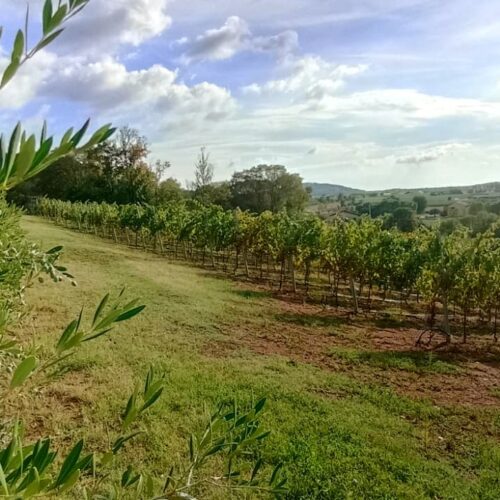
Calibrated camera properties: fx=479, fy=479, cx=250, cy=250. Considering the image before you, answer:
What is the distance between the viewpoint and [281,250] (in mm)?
20031

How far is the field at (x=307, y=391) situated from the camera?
5.52 m

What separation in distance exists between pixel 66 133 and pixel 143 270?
1863 cm

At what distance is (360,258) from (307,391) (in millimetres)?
9287

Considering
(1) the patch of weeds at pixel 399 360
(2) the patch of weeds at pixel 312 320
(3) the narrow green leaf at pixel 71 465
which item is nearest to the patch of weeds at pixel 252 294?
(2) the patch of weeds at pixel 312 320

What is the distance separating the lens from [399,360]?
10.3 meters

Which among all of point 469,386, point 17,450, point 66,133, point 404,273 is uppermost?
point 66,133

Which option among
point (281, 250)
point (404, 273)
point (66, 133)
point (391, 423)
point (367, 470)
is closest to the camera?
point (66, 133)

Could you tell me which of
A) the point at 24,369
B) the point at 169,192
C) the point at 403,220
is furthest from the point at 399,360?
the point at 169,192

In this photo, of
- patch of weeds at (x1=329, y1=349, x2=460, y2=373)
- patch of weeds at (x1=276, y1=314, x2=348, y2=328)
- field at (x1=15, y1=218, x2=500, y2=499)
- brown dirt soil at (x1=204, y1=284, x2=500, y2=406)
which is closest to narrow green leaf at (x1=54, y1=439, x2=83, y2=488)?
field at (x1=15, y1=218, x2=500, y2=499)

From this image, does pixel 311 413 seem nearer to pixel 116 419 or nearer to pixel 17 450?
pixel 116 419

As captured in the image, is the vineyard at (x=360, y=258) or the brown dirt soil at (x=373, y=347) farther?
Result: the vineyard at (x=360, y=258)

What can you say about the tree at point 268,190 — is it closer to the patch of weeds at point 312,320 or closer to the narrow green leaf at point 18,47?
the patch of weeds at point 312,320

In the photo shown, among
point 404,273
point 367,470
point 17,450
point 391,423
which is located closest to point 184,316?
point 391,423

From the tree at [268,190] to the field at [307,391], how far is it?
3753 cm
